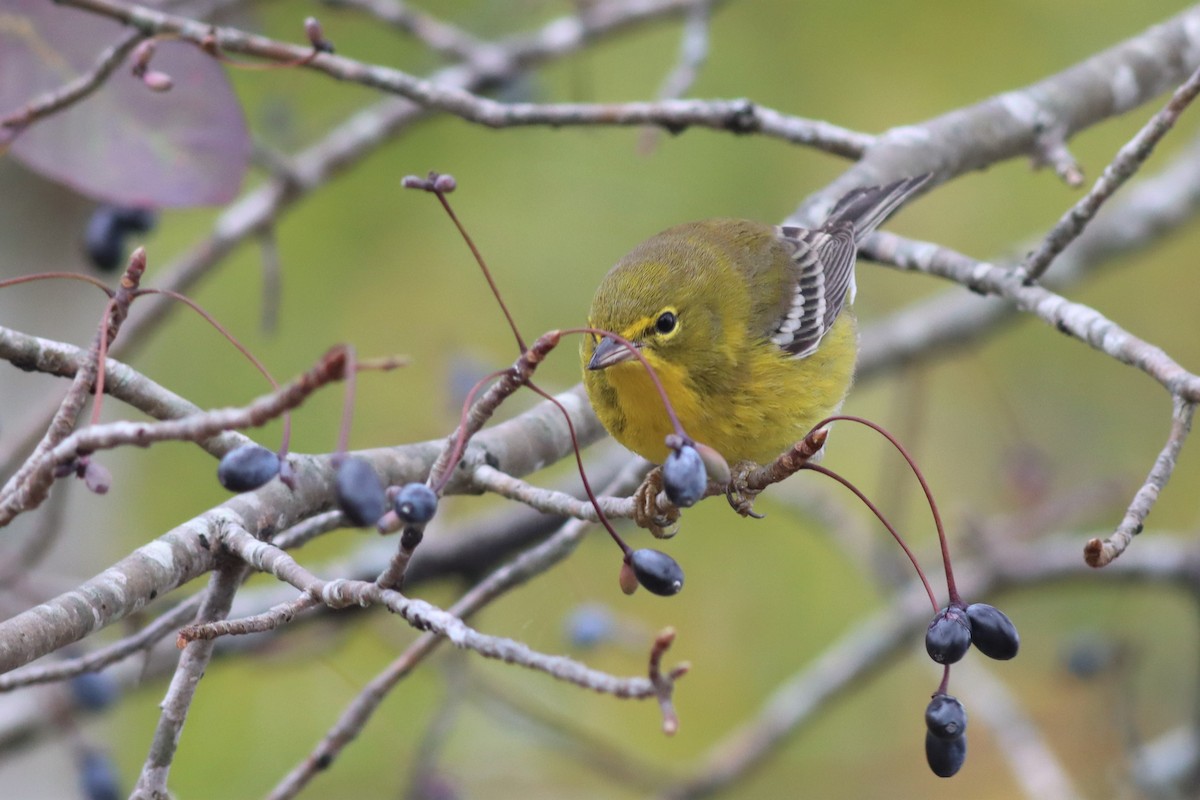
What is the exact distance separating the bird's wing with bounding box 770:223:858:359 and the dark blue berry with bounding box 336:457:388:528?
223 cm

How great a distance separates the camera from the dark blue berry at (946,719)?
6.39 feet

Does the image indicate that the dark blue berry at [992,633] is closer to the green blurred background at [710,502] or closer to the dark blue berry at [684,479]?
the dark blue berry at [684,479]

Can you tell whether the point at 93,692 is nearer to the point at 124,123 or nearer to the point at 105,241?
the point at 105,241

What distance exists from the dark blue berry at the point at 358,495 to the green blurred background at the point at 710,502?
3882mm

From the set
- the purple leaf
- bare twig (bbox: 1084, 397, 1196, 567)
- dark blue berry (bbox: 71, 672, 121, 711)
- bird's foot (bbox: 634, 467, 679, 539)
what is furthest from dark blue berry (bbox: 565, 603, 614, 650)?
bare twig (bbox: 1084, 397, 1196, 567)

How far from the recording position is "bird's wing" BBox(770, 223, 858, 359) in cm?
383

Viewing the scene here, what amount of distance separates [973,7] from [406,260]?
3.73 metres

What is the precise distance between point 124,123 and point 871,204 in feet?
6.54

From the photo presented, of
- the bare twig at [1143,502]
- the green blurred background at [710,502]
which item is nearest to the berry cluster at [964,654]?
the bare twig at [1143,502]

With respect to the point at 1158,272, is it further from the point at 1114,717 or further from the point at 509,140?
the point at 509,140

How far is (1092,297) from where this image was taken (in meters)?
6.87

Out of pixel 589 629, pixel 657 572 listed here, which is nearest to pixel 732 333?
pixel 589 629

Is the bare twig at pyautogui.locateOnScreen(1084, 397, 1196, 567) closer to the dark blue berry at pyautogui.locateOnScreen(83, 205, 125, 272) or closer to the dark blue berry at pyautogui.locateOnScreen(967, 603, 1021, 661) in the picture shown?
the dark blue berry at pyautogui.locateOnScreen(967, 603, 1021, 661)

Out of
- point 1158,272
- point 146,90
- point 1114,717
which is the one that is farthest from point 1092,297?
point 146,90
